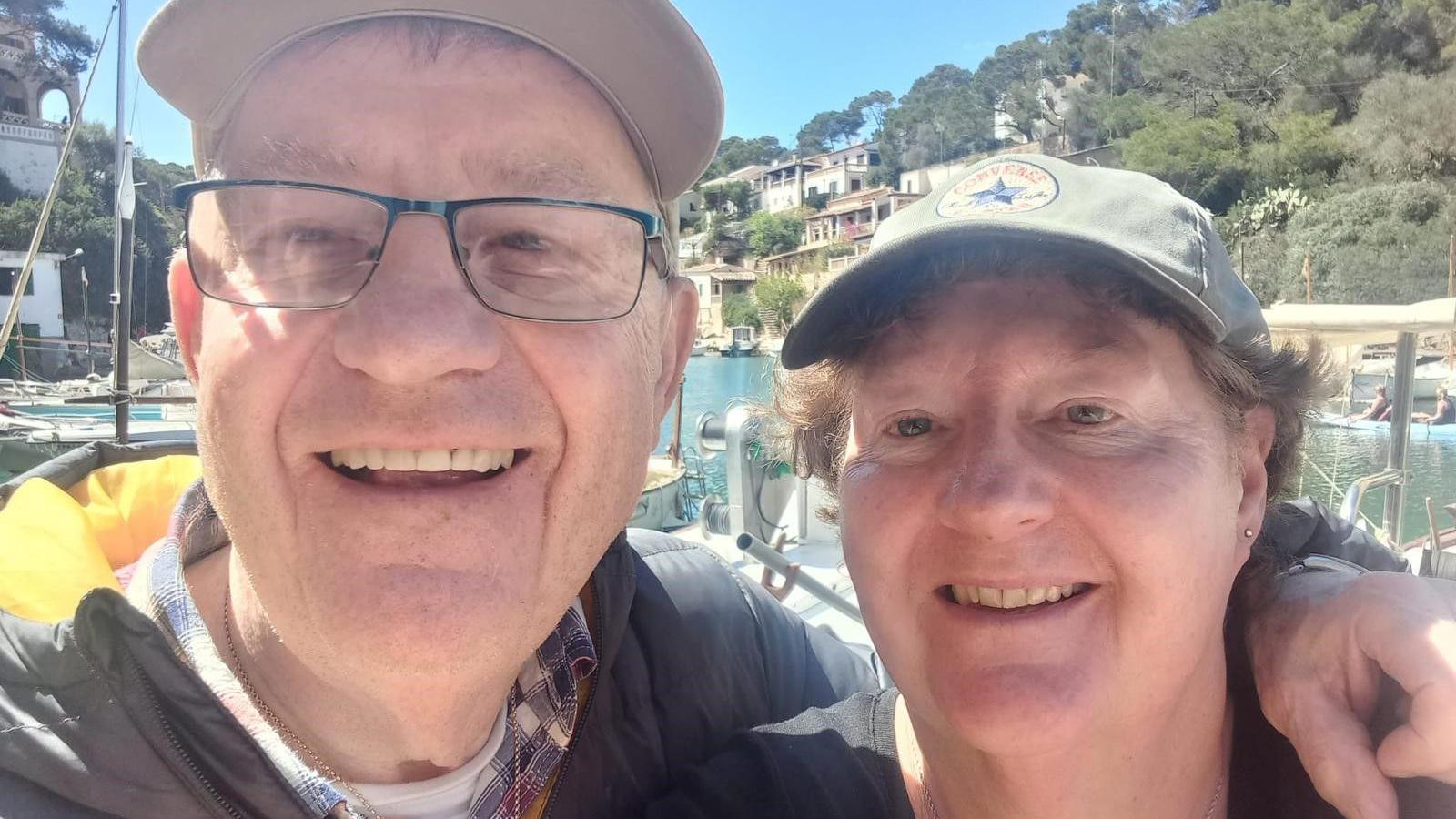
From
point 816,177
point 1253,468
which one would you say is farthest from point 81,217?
point 816,177

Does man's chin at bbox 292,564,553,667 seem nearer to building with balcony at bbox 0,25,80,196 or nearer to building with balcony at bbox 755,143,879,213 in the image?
building with balcony at bbox 0,25,80,196

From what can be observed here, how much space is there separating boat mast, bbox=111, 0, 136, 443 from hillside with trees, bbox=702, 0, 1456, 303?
2126 cm

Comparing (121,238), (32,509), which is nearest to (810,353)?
(32,509)

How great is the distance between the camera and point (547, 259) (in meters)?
1.20

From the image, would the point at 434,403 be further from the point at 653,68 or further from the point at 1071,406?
the point at 1071,406

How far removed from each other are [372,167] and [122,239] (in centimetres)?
1223

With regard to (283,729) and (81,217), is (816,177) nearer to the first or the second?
(81,217)

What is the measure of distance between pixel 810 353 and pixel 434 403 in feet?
2.13

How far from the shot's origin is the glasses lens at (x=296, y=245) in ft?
3.64

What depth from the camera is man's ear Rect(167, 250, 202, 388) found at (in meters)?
1.25

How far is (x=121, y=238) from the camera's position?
10742 mm

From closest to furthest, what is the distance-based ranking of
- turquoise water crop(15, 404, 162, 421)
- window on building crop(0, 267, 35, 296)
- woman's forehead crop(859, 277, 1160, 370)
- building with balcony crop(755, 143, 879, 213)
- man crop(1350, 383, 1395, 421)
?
woman's forehead crop(859, 277, 1160, 370) < man crop(1350, 383, 1395, 421) < turquoise water crop(15, 404, 162, 421) < window on building crop(0, 267, 35, 296) < building with balcony crop(755, 143, 879, 213)

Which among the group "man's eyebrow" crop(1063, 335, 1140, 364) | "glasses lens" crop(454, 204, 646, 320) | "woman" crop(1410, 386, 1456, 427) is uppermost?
"glasses lens" crop(454, 204, 646, 320)

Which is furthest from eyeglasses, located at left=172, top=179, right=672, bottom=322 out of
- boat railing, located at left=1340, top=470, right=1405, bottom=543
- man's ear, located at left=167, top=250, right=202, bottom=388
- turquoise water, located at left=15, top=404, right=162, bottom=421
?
turquoise water, located at left=15, top=404, right=162, bottom=421
